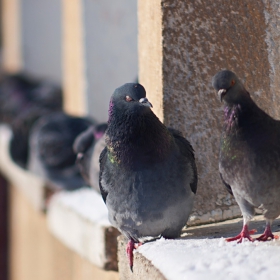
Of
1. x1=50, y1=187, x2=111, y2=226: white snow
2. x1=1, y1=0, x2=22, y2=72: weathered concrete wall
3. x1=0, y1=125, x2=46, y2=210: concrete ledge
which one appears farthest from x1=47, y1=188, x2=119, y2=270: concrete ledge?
x1=1, y1=0, x2=22, y2=72: weathered concrete wall

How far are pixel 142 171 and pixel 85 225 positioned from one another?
180 centimetres

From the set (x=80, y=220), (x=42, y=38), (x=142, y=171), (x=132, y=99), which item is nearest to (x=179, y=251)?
(x=142, y=171)

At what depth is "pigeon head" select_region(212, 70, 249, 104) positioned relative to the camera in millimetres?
3041

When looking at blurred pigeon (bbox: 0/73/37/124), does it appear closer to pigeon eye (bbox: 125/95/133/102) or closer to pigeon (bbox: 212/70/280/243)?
pigeon eye (bbox: 125/95/133/102)

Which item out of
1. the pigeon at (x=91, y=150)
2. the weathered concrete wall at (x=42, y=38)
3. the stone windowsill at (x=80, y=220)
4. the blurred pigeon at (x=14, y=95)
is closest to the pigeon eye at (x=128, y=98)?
the stone windowsill at (x=80, y=220)

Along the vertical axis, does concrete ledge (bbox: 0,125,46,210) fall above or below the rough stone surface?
below

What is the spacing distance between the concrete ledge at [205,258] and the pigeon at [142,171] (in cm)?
15

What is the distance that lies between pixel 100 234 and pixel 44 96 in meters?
6.25

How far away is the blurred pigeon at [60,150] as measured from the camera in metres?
6.53

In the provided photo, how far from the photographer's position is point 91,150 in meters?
5.19

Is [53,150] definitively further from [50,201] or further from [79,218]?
[79,218]

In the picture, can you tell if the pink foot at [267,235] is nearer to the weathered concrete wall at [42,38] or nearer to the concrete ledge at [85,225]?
the concrete ledge at [85,225]

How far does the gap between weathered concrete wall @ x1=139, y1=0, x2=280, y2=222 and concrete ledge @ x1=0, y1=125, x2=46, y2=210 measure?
3.65 m

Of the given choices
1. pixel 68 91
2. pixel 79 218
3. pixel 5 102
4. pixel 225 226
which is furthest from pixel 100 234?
pixel 5 102
